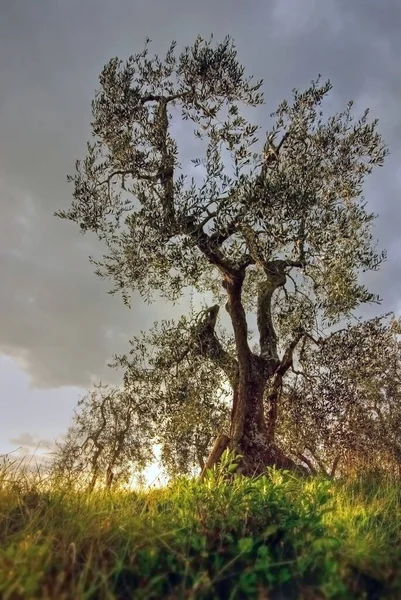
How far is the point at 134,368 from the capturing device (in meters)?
20.6

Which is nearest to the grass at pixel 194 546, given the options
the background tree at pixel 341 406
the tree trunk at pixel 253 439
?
the tree trunk at pixel 253 439

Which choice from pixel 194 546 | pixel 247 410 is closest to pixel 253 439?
pixel 247 410

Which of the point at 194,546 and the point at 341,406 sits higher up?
the point at 341,406

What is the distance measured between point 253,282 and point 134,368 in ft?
19.7

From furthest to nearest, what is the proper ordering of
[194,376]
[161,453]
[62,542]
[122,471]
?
[122,471] → [161,453] → [194,376] → [62,542]

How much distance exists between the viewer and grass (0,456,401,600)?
5.59m

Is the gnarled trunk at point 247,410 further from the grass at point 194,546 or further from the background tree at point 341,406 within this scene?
the grass at point 194,546

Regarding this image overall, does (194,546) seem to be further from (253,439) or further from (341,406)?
(341,406)

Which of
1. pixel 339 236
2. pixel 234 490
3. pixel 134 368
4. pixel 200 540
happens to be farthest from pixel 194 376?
pixel 200 540

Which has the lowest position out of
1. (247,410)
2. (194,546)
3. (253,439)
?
(194,546)

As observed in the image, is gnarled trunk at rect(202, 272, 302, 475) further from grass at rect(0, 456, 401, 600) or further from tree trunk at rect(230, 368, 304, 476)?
grass at rect(0, 456, 401, 600)

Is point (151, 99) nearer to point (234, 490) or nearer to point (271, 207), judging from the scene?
point (271, 207)

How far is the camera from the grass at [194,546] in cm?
559

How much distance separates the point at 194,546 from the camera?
6301mm
